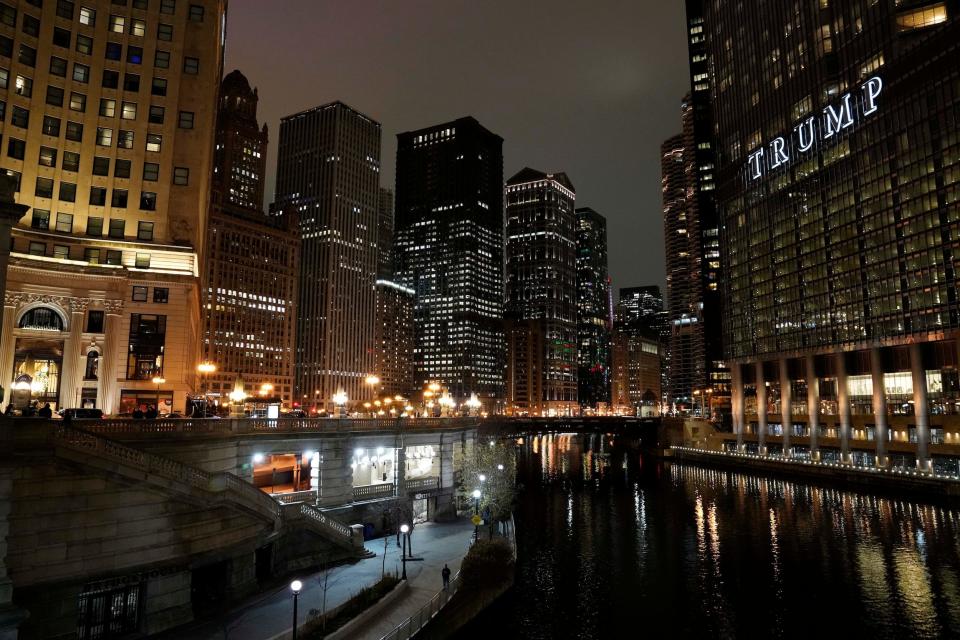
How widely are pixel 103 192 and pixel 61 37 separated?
1406 centimetres

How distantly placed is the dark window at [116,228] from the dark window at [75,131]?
7.58 metres

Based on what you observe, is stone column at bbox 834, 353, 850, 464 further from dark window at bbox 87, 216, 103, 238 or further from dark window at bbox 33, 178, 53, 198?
dark window at bbox 33, 178, 53, 198

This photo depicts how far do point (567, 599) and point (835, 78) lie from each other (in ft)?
358

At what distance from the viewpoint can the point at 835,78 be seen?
109688 mm

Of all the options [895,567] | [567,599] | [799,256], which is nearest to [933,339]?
[799,256]

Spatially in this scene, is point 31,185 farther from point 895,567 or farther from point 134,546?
point 895,567

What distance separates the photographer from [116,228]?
54594mm

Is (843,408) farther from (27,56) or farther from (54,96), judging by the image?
(27,56)

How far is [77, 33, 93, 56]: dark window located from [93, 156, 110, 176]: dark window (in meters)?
9.79

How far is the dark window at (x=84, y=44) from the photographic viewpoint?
55344 mm

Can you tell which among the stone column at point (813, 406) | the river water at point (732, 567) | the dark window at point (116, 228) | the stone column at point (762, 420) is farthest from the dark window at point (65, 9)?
the stone column at point (762, 420)

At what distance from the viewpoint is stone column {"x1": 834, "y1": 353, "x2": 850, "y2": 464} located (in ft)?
339

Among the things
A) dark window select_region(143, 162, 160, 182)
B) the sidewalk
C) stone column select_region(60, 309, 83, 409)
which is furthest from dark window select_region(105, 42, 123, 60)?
the sidewalk

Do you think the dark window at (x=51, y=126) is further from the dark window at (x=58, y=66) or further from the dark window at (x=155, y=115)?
the dark window at (x=155, y=115)
